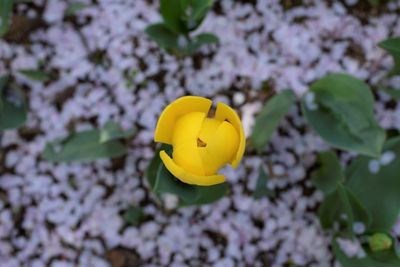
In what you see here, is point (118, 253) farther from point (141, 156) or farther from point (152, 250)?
point (141, 156)

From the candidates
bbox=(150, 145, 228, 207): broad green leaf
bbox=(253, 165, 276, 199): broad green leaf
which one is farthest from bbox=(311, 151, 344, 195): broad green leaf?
bbox=(150, 145, 228, 207): broad green leaf

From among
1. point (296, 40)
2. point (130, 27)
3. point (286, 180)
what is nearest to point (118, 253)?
point (286, 180)

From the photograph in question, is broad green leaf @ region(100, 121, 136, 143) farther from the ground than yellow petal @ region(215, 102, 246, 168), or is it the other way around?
yellow petal @ region(215, 102, 246, 168)

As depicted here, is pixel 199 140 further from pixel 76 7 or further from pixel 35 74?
pixel 76 7

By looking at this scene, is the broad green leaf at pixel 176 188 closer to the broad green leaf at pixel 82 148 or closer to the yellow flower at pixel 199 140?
the yellow flower at pixel 199 140

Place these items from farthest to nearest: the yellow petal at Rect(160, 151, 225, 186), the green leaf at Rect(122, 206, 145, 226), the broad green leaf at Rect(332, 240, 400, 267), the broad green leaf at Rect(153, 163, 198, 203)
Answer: the green leaf at Rect(122, 206, 145, 226), the broad green leaf at Rect(332, 240, 400, 267), the broad green leaf at Rect(153, 163, 198, 203), the yellow petal at Rect(160, 151, 225, 186)

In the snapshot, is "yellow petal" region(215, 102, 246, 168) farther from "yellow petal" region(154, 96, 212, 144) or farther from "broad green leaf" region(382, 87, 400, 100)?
"broad green leaf" region(382, 87, 400, 100)

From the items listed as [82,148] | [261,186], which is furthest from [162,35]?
[261,186]
